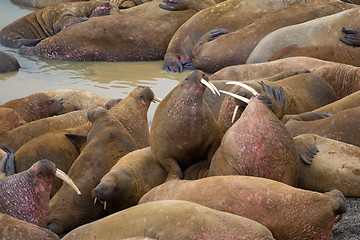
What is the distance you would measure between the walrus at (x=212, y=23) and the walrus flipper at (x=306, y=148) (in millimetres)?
4864

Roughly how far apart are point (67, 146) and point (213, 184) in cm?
199

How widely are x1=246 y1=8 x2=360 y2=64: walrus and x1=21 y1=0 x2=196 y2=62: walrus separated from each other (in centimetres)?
236

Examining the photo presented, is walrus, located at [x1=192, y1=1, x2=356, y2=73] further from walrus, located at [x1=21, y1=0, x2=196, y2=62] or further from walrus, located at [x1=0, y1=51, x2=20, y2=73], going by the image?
walrus, located at [x1=0, y1=51, x2=20, y2=73]

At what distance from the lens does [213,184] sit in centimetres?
318

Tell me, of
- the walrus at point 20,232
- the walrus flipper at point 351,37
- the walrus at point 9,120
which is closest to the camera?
the walrus at point 20,232

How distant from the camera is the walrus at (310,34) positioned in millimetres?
7079

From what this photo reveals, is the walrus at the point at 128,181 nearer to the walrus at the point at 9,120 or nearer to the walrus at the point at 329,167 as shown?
the walrus at the point at 329,167

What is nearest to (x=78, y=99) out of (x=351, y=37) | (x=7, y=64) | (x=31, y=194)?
(x=7, y=64)

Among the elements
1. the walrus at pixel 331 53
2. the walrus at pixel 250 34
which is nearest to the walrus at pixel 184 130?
the walrus at pixel 331 53

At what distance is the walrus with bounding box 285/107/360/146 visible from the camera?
418cm

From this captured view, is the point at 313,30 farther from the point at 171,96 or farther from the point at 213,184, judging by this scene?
the point at 213,184

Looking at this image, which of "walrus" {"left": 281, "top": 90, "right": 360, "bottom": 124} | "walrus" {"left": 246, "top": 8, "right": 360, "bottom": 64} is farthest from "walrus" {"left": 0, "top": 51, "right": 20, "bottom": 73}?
"walrus" {"left": 281, "top": 90, "right": 360, "bottom": 124}

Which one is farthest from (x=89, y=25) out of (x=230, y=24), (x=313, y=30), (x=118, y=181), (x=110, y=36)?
(x=118, y=181)

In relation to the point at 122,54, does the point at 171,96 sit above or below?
above
